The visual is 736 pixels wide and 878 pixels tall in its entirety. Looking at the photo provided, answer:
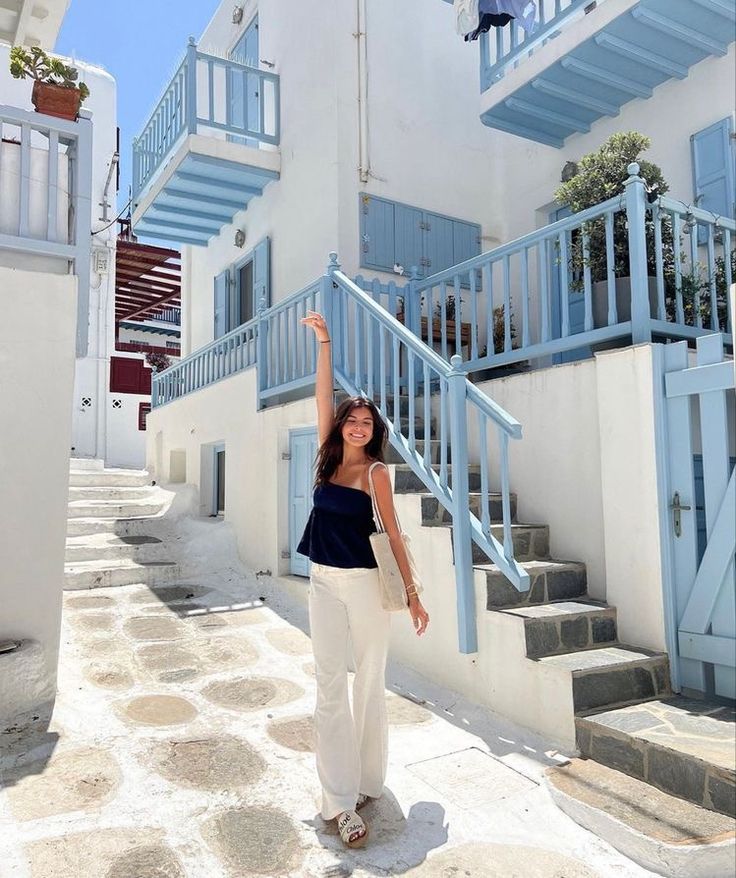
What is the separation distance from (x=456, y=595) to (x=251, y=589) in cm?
323

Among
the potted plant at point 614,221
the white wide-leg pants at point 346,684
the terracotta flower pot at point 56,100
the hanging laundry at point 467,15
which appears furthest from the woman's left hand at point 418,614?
the hanging laundry at point 467,15

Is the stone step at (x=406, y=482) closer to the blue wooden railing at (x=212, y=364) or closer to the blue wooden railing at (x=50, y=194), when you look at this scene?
the blue wooden railing at (x=50, y=194)

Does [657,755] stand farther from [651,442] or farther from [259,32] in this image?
[259,32]

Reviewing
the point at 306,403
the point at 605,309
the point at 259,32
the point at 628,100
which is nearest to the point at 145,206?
the point at 259,32

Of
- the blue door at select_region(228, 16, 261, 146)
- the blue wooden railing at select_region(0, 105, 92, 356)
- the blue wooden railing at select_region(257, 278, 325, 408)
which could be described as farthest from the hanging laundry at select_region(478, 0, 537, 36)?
the blue wooden railing at select_region(0, 105, 92, 356)

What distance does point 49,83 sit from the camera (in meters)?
4.11

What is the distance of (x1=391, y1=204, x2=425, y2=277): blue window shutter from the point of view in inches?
297

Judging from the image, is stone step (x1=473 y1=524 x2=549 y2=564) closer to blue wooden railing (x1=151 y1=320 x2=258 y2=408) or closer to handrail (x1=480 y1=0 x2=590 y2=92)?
blue wooden railing (x1=151 y1=320 x2=258 y2=408)

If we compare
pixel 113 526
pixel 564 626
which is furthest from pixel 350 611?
pixel 113 526

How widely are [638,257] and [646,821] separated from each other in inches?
130

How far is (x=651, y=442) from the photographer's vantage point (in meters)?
→ 3.72

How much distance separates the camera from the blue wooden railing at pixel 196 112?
7.66 meters

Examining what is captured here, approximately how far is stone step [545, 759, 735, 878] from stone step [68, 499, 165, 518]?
6.44m

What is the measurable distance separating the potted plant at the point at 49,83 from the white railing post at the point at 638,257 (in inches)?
143
